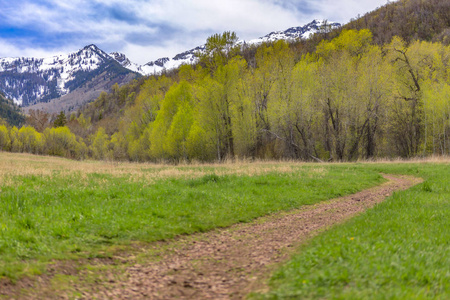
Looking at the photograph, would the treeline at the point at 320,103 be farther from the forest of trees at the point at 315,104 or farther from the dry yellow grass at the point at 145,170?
the dry yellow grass at the point at 145,170

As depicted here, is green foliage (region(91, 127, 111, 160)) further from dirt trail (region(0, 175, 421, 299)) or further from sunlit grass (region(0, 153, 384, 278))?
dirt trail (region(0, 175, 421, 299))

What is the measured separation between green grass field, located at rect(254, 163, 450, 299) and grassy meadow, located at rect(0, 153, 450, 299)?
0.02 m

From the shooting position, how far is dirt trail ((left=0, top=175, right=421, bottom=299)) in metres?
4.67

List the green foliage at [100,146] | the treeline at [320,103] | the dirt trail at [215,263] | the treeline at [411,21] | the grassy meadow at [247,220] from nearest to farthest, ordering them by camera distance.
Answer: the grassy meadow at [247,220]
the dirt trail at [215,263]
the treeline at [320,103]
the treeline at [411,21]
the green foliage at [100,146]

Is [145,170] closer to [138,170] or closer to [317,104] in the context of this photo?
[138,170]

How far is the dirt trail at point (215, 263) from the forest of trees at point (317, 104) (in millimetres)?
28702

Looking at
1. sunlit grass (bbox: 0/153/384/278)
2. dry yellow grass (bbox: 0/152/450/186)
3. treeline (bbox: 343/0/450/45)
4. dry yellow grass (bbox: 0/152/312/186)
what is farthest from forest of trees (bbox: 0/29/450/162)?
treeline (bbox: 343/0/450/45)

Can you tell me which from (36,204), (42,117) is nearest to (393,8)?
(36,204)

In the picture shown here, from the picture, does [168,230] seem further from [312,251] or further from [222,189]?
[222,189]

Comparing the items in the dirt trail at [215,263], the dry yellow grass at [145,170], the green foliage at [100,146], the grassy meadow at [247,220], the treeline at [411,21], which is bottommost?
the dirt trail at [215,263]

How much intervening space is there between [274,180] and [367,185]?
21.8 ft

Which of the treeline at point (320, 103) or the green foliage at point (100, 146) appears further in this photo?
the green foliage at point (100, 146)

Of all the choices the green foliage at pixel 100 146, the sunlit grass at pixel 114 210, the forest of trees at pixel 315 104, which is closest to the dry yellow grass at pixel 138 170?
the sunlit grass at pixel 114 210

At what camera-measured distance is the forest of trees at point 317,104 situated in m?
36.4
